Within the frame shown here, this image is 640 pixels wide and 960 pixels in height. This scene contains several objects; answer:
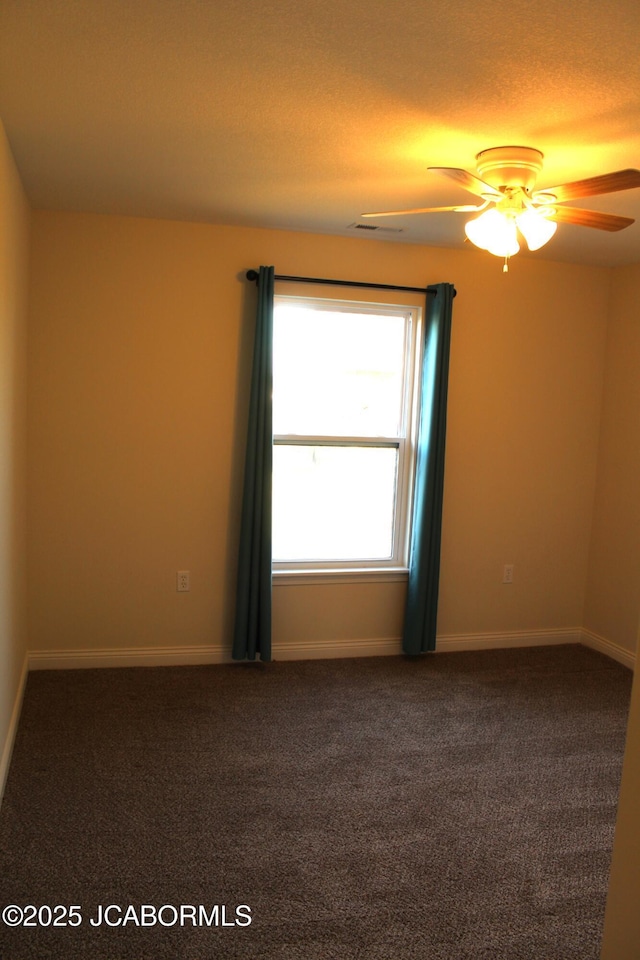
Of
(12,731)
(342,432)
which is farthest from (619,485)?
(12,731)

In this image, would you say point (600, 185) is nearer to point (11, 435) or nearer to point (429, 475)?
point (429, 475)

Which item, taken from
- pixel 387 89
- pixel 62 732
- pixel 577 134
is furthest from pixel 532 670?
pixel 387 89

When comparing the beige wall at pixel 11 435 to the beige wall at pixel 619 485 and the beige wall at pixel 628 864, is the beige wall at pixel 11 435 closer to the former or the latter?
the beige wall at pixel 628 864

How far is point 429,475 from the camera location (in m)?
4.52

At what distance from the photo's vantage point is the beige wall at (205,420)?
4.14 metres

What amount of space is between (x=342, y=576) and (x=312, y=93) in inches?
115

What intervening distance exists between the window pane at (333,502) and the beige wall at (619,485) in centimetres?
143

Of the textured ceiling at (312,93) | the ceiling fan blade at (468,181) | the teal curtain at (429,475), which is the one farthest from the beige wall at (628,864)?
the teal curtain at (429,475)

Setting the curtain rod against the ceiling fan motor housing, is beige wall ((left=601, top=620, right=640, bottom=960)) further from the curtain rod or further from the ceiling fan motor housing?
the curtain rod

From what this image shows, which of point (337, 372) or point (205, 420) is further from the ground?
point (337, 372)

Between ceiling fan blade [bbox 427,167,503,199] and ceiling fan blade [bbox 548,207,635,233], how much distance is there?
0.24 metres

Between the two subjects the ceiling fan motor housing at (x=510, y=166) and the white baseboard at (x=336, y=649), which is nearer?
the ceiling fan motor housing at (x=510, y=166)

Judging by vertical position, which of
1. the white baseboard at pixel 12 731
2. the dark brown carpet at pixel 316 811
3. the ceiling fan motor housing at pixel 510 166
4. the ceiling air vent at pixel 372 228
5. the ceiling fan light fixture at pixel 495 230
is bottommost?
the dark brown carpet at pixel 316 811

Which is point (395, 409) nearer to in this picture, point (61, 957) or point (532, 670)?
point (532, 670)
